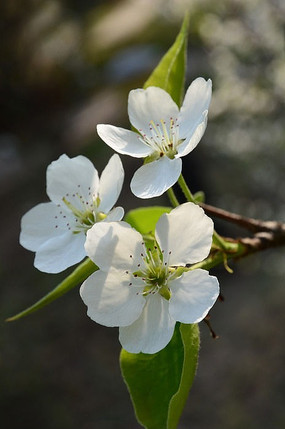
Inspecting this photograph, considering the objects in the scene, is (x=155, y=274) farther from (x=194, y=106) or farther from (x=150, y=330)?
(x=194, y=106)

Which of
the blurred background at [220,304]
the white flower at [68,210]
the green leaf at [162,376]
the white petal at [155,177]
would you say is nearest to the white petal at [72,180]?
the white flower at [68,210]

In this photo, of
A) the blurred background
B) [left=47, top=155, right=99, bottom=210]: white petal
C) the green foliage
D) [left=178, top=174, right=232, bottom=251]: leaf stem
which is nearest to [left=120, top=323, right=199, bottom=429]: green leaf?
the green foliage

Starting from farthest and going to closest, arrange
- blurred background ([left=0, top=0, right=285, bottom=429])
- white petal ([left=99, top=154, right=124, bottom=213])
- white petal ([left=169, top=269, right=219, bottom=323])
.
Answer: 1. blurred background ([left=0, top=0, right=285, bottom=429])
2. white petal ([left=99, top=154, right=124, bottom=213])
3. white petal ([left=169, top=269, right=219, bottom=323])

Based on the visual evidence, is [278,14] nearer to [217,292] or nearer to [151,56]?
[217,292]

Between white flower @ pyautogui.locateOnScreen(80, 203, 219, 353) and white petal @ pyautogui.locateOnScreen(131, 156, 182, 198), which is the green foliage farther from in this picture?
white petal @ pyautogui.locateOnScreen(131, 156, 182, 198)

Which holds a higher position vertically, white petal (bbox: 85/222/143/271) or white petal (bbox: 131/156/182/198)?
white petal (bbox: 131/156/182/198)

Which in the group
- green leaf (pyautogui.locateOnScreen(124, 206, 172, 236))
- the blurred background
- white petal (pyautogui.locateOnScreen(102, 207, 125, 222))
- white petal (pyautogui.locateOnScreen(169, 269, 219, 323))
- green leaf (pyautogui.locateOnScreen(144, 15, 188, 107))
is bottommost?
the blurred background

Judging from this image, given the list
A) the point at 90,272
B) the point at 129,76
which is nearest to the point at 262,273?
the point at 90,272
